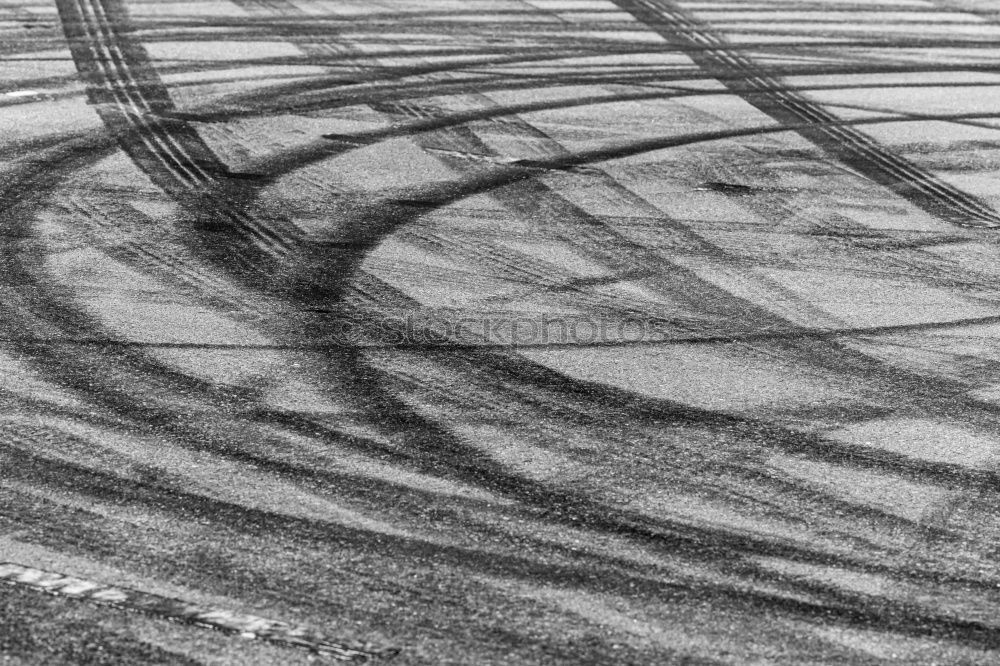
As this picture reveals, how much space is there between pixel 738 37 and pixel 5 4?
8471mm

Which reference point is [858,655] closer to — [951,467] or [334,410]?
[951,467]

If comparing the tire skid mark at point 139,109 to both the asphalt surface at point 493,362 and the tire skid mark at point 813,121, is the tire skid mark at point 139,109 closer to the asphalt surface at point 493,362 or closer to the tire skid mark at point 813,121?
the asphalt surface at point 493,362

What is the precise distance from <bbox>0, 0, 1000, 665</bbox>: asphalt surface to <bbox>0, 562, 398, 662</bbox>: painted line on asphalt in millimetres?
16

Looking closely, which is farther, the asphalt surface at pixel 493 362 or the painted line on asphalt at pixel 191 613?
the asphalt surface at pixel 493 362

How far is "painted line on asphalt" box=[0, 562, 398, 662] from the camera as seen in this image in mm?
4711

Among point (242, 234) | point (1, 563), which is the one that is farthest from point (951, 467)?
point (242, 234)

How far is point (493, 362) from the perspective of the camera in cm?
709

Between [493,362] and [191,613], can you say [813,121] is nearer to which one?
[493,362]

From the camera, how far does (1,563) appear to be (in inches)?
201

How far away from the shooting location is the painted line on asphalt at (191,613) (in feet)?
15.5

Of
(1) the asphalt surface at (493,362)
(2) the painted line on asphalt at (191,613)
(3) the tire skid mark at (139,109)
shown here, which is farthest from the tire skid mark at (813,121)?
(2) the painted line on asphalt at (191,613)

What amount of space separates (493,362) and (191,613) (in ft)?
8.62

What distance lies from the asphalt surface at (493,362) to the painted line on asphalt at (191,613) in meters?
0.02

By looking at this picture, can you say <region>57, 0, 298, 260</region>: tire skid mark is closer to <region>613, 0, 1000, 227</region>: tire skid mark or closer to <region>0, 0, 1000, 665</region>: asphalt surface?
<region>0, 0, 1000, 665</region>: asphalt surface
